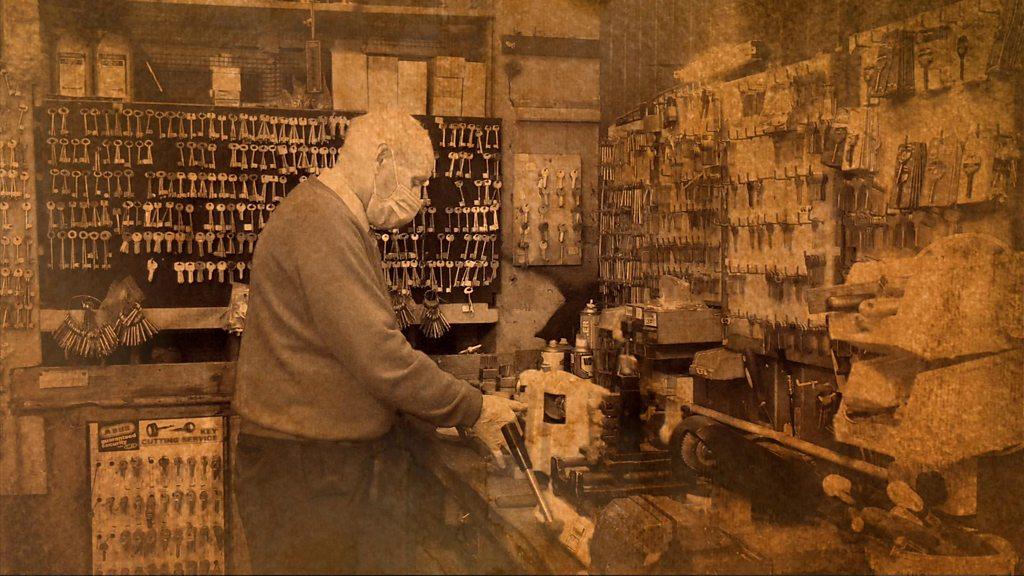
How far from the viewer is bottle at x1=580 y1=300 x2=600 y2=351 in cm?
297

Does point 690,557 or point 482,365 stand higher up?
point 482,365

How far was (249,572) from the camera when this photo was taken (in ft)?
7.97

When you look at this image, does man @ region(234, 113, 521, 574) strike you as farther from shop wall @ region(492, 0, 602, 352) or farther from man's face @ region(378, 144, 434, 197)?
shop wall @ region(492, 0, 602, 352)

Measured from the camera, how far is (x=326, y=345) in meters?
2.10

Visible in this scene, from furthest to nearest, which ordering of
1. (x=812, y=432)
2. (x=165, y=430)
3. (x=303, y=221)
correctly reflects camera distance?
(x=165, y=430) → (x=812, y=432) → (x=303, y=221)

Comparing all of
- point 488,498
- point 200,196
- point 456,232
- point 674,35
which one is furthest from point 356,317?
point 674,35

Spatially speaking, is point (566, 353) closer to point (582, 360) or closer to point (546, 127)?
point (582, 360)

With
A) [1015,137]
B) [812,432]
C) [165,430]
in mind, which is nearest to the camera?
[1015,137]

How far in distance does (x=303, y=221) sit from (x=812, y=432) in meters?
1.80

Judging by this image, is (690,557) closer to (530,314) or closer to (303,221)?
(530,314)

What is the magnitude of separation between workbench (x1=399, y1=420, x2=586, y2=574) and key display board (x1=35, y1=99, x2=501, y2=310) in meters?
0.61

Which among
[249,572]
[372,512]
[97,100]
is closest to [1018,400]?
[372,512]

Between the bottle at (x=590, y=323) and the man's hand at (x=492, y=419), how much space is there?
27.4 inches

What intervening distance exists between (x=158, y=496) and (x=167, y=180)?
3.75ft
